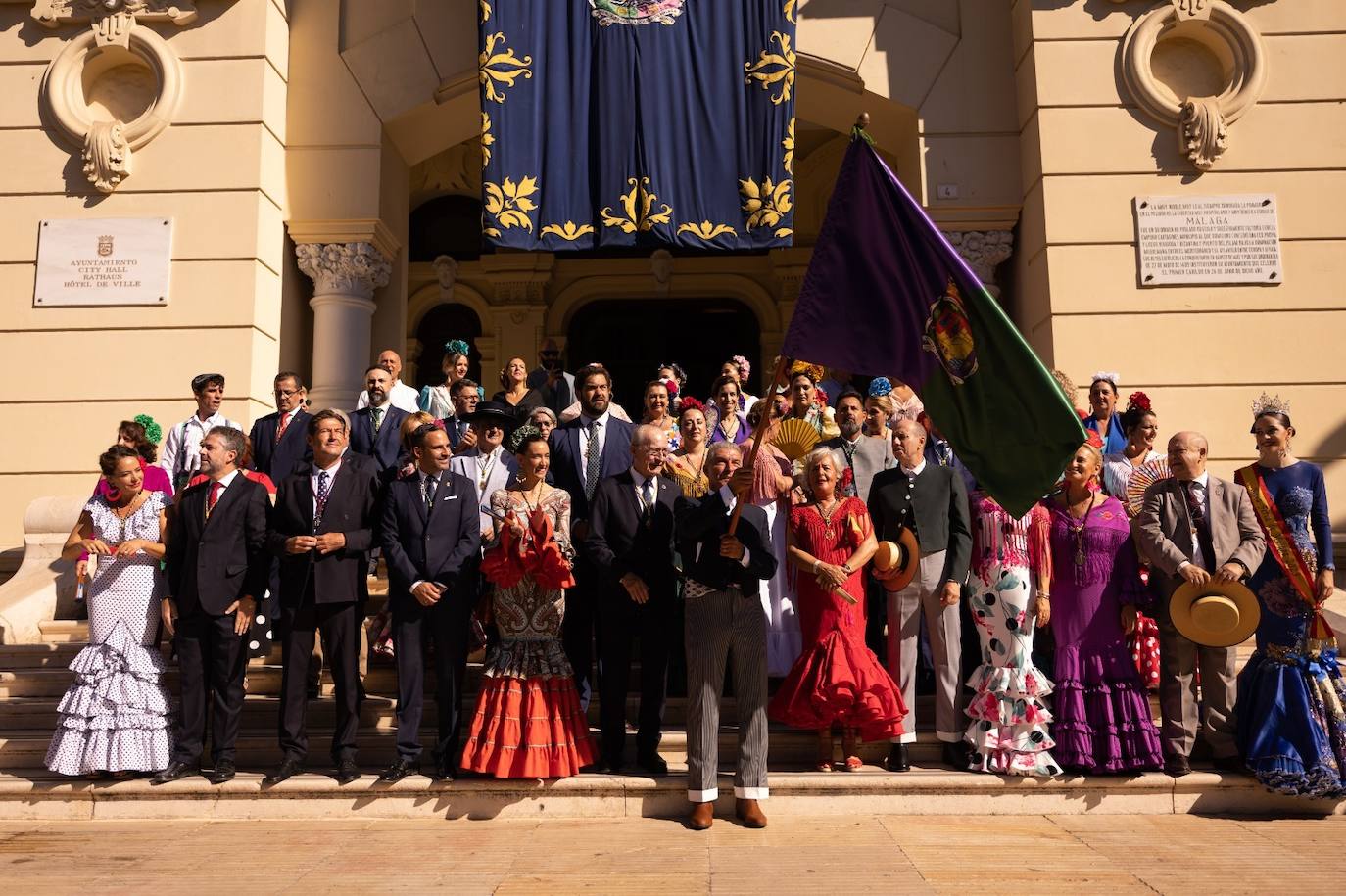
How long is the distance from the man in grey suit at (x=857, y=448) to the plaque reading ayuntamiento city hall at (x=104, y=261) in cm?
600

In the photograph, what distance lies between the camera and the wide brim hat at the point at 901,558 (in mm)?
5984

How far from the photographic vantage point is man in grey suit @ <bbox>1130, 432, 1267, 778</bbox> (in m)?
5.77

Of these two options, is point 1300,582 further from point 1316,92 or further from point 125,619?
point 125,619

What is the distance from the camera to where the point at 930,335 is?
4781 mm

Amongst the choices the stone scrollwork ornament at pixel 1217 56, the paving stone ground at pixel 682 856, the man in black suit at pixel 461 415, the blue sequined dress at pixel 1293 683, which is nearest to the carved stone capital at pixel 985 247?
the stone scrollwork ornament at pixel 1217 56

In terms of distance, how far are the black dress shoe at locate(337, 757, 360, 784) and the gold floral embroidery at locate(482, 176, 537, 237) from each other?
4881mm

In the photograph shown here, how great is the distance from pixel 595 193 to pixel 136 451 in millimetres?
4428

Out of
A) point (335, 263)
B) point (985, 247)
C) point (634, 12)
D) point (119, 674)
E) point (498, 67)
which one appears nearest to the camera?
point (119, 674)

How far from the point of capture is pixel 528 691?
570 centimetres

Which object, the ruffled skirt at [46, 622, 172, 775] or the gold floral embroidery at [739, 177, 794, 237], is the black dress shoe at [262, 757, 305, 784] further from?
the gold floral embroidery at [739, 177, 794, 237]

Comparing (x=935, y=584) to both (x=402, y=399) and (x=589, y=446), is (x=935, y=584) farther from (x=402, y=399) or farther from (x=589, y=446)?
(x=402, y=399)

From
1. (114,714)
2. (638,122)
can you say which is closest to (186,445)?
(114,714)

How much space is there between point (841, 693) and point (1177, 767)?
5.94ft

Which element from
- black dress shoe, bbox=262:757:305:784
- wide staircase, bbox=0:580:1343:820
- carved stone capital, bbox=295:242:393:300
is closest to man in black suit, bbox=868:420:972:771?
wide staircase, bbox=0:580:1343:820
